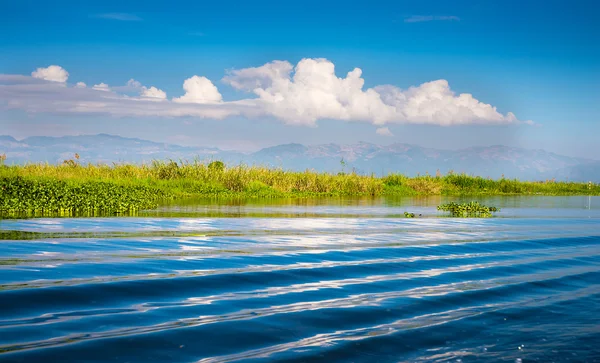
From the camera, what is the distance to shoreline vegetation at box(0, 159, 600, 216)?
A: 21297mm

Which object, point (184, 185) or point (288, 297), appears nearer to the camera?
point (288, 297)

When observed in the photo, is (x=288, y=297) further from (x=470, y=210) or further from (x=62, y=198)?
(x=470, y=210)

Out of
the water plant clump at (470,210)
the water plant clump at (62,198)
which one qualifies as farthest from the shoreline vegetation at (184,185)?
the water plant clump at (470,210)

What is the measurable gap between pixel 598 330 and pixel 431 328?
1.96 metres

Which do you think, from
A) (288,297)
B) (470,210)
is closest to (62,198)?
(288,297)

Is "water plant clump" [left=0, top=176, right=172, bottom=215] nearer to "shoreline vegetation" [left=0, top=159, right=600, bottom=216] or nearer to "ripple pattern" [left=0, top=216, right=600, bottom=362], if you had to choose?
"shoreline vegetation" [left=0, top=159, right=600, bottom=216]

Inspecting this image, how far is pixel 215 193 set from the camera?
34250 millimetres

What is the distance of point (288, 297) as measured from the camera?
8.23m

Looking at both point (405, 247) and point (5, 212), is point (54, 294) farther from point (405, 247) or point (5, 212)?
point (5, 212)

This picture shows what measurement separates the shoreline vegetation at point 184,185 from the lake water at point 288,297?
6.67 meters

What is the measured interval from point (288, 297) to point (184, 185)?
1081 inches

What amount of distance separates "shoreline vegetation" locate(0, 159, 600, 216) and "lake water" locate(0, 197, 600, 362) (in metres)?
6.67

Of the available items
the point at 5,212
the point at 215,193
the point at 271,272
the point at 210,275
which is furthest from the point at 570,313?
the point at 215,193

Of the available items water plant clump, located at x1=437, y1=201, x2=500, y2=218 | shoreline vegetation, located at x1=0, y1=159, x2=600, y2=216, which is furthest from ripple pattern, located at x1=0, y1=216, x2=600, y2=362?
water plant clump, located at x1=437, y1=201, x2=500, y2=218
